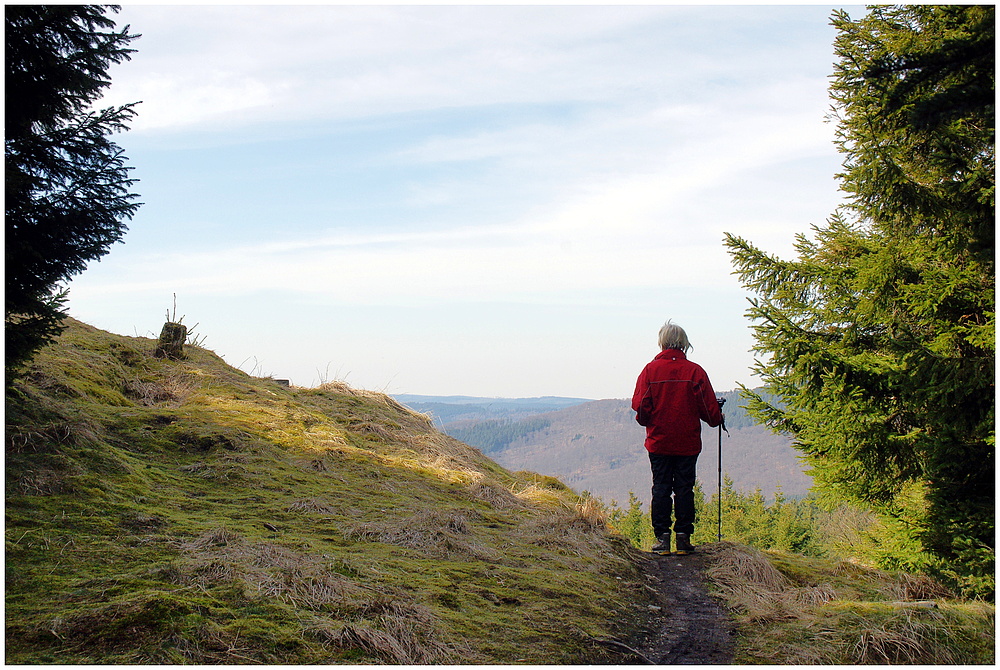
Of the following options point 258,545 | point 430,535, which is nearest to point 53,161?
point 258,545

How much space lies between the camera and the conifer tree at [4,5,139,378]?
203 inches

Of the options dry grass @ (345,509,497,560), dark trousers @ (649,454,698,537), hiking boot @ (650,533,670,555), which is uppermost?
dark trousers @ (649,454,698,537)

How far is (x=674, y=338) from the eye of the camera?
25.4ft

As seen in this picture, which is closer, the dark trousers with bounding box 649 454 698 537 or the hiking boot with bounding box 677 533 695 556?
the hiking boot with bounding box 677 533 695 556

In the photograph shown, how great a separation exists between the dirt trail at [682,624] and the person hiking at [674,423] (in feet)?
2.64

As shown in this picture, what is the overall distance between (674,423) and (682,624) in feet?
9.16

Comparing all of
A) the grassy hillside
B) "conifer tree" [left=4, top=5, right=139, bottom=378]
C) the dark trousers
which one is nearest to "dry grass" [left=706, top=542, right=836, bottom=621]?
the dark trousers

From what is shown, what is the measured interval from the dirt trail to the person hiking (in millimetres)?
804

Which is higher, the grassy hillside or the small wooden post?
the small wooden post

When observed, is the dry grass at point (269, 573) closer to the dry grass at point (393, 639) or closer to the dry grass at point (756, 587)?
the dry grass at point (393, 639)

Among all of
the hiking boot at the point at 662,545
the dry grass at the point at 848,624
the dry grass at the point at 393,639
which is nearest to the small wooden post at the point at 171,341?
the hiking boot at the point at 662,545

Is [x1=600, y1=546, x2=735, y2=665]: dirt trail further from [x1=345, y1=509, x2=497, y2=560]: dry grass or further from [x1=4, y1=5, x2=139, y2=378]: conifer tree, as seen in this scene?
[x1=4, y1=5, x2=139, y2=378]: conifer tree

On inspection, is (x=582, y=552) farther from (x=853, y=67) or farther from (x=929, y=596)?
(x=853, y=67)

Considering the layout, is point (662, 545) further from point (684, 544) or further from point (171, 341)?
point (171, 341)
